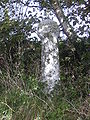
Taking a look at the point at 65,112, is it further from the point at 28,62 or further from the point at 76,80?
the point at 28,62

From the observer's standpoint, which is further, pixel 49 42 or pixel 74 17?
pixel 74 17

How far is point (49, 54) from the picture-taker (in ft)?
19.9

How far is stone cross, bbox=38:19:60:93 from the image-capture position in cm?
595

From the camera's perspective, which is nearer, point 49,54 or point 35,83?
point 35,83

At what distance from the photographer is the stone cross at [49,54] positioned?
5953 mm

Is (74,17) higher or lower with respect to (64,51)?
higher

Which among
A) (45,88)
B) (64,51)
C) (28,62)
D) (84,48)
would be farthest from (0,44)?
(45,88)

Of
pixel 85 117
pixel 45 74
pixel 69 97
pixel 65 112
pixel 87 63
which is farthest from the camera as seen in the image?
pixel 87 63

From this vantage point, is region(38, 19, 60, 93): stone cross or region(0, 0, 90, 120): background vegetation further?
region(38, 19, 60, 93): stone cross

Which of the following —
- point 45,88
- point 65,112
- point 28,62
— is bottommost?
point 28,62

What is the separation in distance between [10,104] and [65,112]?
3.11 feet

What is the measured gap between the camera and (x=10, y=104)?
192 inches

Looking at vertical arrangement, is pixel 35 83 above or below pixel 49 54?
below

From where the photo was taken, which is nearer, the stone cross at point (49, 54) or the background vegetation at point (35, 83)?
the background vegetation at point (35, 83)
